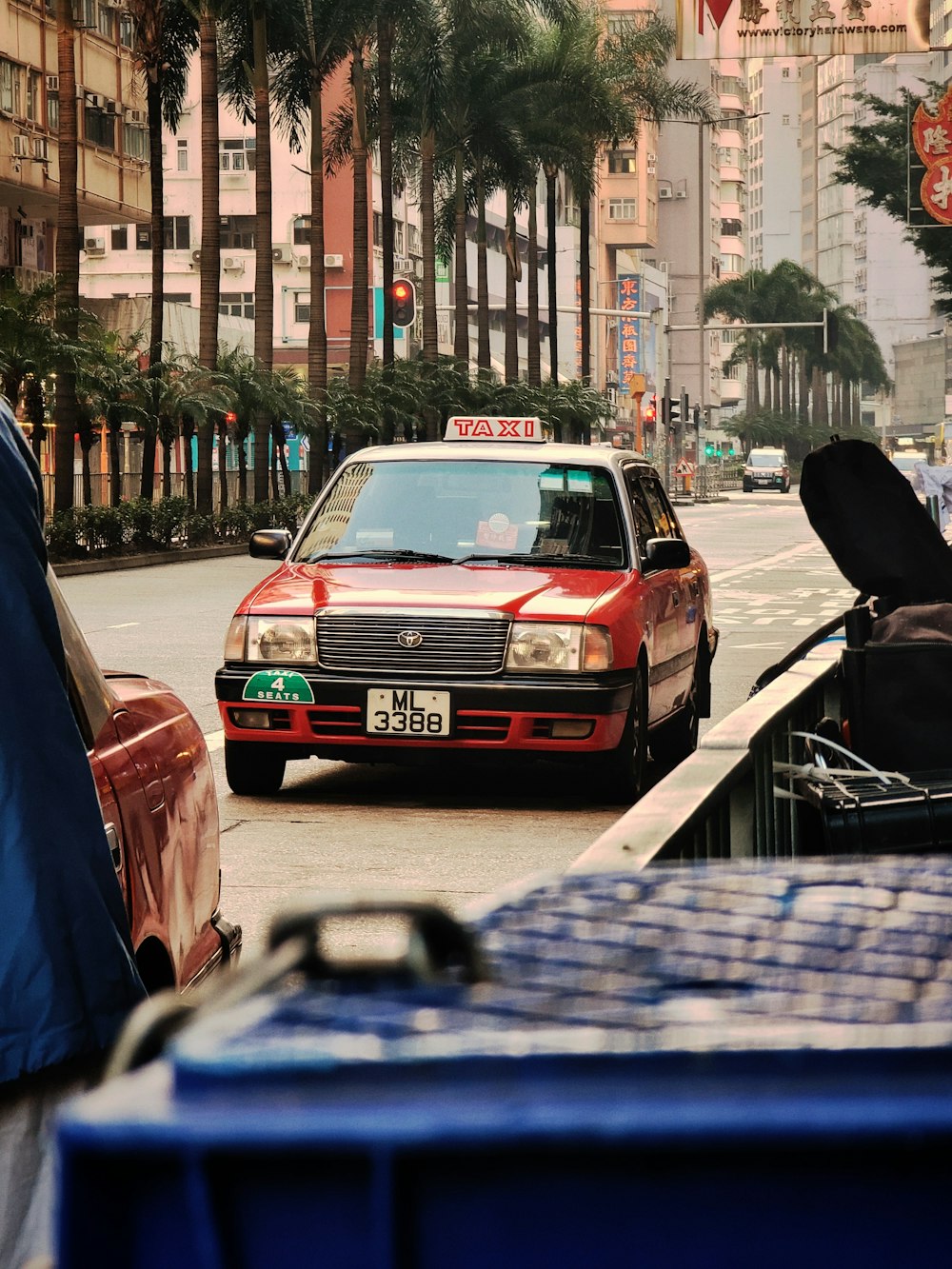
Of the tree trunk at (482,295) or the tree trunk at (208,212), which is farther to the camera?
the tree trunk at (482,295)

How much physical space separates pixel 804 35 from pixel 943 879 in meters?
25.9

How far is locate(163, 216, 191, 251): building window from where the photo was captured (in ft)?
294

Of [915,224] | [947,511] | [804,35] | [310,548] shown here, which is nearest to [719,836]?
[310,548]

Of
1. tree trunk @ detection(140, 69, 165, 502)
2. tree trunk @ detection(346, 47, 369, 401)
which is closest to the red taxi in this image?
tree trunk @ detection(140, 69, 165, 502)

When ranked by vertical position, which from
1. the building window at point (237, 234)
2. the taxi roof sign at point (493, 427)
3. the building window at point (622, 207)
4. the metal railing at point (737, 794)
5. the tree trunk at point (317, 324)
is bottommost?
the metal railing at point (737, 794)

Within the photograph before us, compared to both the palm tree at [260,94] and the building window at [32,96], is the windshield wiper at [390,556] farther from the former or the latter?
the building window at [32,96]

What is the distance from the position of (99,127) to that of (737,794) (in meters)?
48.4

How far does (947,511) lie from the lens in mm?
19516

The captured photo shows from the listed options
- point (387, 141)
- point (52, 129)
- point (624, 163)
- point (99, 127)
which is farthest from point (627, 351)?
point (52, 129)

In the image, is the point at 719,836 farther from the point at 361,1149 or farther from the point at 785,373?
the point at 785,373

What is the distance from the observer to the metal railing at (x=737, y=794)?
3.21m

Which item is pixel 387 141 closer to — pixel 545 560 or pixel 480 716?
pixel 545 560

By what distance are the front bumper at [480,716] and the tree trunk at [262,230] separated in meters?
35.7

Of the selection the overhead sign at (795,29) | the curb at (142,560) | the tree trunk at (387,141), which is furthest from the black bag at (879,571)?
the tree trunk at (387,141)
